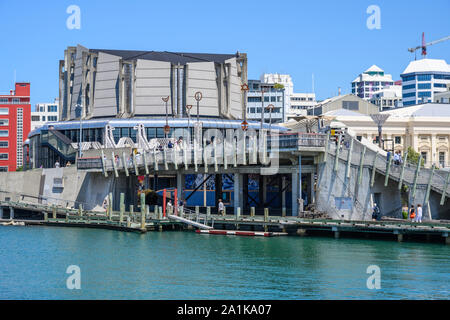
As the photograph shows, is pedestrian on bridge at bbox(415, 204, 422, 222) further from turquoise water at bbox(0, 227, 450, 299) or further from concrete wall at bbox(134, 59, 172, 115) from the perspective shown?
concrete wall at bbox(134, 59, 172, 115)

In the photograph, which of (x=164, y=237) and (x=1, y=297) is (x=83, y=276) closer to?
(x=1, y=297)

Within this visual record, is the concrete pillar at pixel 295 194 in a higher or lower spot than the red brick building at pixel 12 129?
lower

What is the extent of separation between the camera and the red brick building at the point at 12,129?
178375 mm

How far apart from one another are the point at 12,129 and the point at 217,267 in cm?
13566

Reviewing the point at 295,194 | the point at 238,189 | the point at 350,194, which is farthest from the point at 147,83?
the point at 350,194

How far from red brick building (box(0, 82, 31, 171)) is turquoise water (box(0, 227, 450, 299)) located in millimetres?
109110

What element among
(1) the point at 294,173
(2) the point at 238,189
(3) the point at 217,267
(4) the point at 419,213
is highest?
(1) the point at 294,173

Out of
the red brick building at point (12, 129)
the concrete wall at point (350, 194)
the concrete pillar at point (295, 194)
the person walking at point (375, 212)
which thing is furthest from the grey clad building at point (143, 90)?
the red brick building at point (12, 129)

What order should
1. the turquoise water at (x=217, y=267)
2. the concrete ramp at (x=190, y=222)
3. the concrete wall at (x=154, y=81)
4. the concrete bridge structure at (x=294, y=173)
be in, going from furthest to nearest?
the concrete wall at (x=154, y=81) < the concrete ramp at (x=190, y=222) < the concrete bridge structure at (x=294, y=173) < the turquoise water at (x=217, y=267)

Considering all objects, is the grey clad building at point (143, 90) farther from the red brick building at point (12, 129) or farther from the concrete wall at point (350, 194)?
the red brick building at point (12, 129)

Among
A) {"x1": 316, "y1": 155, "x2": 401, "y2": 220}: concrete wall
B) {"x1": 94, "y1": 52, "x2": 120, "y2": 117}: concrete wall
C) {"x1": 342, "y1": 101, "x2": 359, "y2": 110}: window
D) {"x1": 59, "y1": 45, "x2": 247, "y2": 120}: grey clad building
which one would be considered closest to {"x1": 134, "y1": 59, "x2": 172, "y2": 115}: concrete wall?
{"x1": 59, "y1": 45, "x2": 247, "y2": 120}: grey clad building

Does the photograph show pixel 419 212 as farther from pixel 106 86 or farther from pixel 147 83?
pixel 106 86

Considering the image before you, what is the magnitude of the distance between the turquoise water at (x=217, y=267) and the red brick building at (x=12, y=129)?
109 meters

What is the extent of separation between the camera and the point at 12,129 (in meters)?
179
